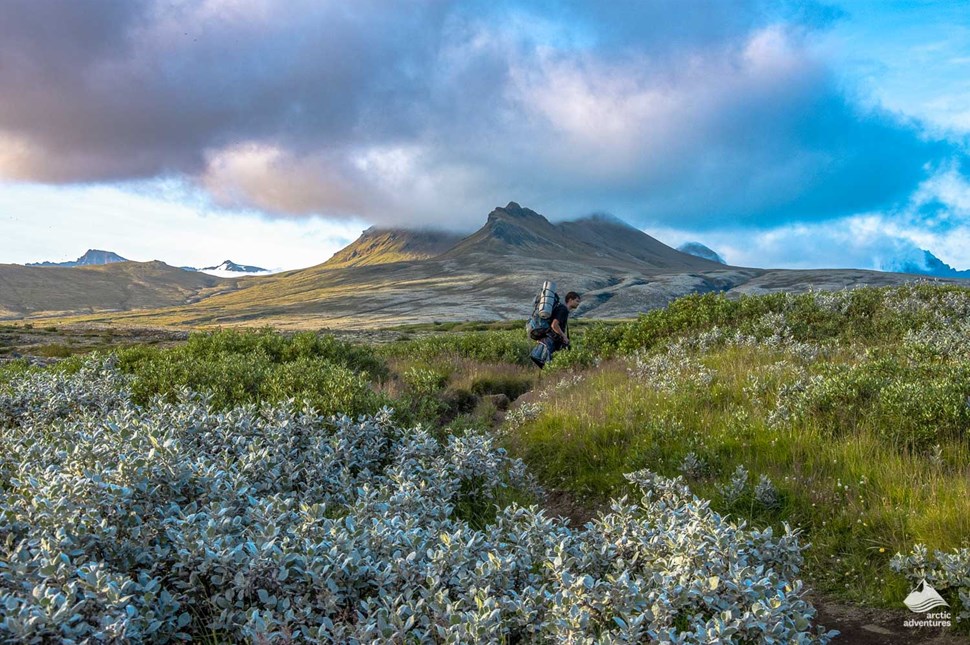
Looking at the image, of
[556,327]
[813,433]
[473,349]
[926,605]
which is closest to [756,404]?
[813,433]

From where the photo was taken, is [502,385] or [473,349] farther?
[473,349]

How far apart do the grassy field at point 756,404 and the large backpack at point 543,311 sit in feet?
3.86

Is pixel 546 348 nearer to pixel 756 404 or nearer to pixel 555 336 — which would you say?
pixel 555 336

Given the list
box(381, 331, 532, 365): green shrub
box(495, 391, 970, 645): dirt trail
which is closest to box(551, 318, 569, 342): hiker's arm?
box(381, 331, 532, 365): green shrub

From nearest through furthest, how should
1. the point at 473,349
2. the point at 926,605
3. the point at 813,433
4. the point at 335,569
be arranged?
the point at 335,569, the point at 926,605, the point at 813,433, the point at 473,349

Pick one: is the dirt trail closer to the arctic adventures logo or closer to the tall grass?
the arctic adventures logo

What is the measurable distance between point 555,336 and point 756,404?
851cm

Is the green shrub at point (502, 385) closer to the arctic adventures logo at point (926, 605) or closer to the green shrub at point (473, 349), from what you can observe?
the green shrub at point (473, 349)

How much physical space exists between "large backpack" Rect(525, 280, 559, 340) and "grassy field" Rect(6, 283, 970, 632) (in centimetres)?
118

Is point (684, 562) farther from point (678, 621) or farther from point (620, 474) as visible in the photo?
point (620, 474)

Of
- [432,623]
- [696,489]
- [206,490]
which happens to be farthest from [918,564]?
[206,490]

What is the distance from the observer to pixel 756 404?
894 centimetres

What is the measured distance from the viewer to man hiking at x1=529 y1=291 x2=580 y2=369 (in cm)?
1681

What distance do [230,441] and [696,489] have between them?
547 cm
